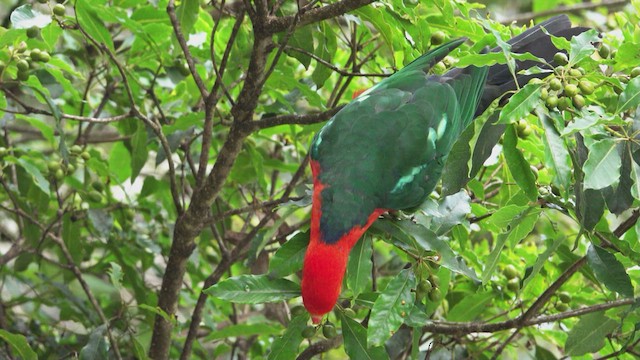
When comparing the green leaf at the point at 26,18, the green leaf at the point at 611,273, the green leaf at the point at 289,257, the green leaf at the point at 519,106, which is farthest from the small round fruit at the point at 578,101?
the green leaf at the point at 26,18

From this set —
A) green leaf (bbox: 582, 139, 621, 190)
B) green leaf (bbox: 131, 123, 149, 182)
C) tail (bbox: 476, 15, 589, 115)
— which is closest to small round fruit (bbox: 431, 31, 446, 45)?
tail (bbox: 476, 15, 589, 115)

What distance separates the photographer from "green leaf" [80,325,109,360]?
3.07 metres

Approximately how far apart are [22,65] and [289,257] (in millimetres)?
1222

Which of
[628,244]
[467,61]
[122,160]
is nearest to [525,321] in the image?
[628,244]

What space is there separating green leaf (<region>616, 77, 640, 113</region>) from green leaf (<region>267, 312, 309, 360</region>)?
1.06 meters

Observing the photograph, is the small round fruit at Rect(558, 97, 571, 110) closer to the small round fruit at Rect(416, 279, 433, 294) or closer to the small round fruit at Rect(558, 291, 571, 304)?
the small round fruit at Rect(416, 279, 433, 294)

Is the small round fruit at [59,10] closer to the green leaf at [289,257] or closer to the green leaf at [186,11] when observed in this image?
the green leaf at [186,11]

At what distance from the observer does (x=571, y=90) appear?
2307 millimetres

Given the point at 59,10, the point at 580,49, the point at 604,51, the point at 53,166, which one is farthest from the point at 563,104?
the point at 53,166

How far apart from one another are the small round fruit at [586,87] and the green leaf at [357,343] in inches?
35.9

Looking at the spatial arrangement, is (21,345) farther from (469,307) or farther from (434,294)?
(469,307)

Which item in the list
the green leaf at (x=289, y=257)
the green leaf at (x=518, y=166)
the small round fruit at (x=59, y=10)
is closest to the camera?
the green leaf at (x=518, y=166)

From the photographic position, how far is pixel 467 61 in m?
→ 2.33

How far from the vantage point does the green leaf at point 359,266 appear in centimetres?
245
